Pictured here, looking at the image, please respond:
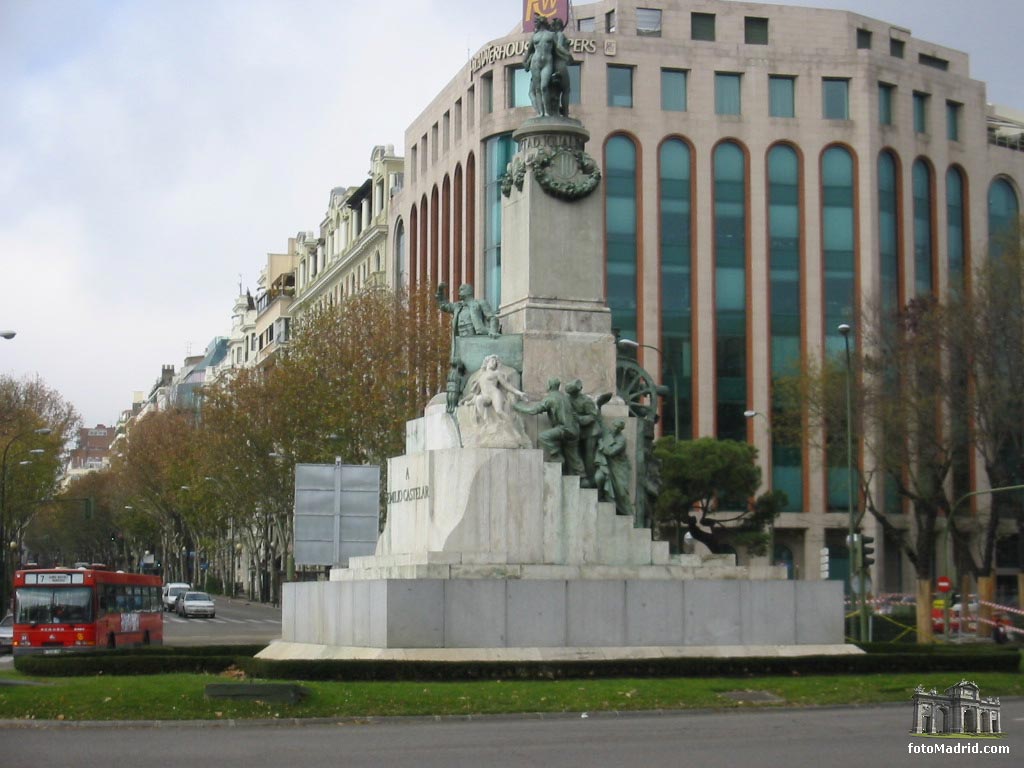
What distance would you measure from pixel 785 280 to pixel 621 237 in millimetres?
7622

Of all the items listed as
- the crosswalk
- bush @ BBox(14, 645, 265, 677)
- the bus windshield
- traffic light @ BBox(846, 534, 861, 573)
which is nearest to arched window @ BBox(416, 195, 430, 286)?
the crosswalk

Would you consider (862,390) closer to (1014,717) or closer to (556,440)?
(556,440)

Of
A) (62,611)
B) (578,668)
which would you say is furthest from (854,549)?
(578,668)

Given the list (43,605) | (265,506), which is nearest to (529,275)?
(43,605)

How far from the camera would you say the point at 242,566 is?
457 ft

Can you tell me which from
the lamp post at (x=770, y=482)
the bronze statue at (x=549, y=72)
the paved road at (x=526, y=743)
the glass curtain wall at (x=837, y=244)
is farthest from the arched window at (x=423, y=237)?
the paved road at (x=526, y=743)

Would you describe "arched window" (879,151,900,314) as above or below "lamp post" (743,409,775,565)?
above

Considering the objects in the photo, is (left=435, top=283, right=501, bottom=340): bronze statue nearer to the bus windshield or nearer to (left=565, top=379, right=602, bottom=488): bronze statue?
(left=565, top=379, right=602, bottom=488): bronze statue

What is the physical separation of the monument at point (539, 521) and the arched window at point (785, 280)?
47.1 metres

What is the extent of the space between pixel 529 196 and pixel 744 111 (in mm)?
50078

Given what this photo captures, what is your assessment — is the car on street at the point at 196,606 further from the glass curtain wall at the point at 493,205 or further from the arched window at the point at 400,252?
the arched window at the point at 400,252

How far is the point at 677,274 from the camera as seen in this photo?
7612 centimetres

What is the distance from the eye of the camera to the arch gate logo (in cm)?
1922

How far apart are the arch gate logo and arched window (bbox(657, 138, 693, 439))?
175 ft
